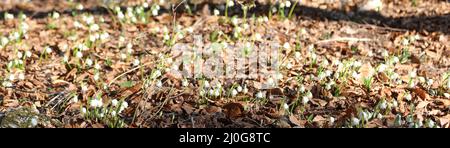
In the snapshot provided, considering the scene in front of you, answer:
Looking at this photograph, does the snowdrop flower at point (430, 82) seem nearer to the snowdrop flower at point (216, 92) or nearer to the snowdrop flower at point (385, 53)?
the snowdrop flower at point (385, 53)

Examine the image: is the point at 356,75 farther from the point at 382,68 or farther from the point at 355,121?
the point at 355,121

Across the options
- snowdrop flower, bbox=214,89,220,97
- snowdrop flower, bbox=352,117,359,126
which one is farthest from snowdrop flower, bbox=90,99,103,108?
snowdrop flower, bbox=352,117,359,126

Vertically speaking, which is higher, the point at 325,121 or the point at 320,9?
the point at 320,9

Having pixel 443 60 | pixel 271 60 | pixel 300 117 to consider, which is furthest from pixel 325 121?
pixel 443 60

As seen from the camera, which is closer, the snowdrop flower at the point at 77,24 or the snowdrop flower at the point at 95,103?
the snowdrop flower at the point at 95,103

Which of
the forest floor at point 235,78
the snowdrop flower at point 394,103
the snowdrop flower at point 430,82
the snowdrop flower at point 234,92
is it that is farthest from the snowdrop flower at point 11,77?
the snowdrop flower at point 430,82
